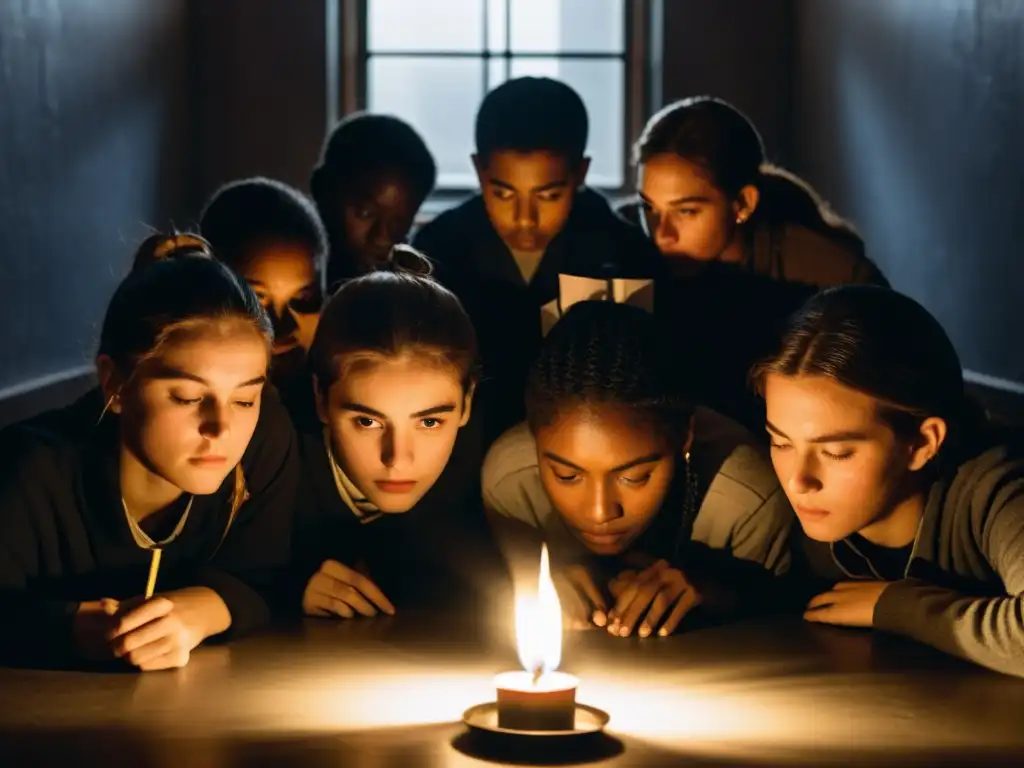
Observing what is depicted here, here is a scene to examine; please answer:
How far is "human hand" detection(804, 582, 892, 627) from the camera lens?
1968 millimetres

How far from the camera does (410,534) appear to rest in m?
2.32

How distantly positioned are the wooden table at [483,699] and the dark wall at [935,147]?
1.41 meters

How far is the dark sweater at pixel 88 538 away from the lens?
1.87m

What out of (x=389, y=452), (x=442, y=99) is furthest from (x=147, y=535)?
(x=442, y=99)

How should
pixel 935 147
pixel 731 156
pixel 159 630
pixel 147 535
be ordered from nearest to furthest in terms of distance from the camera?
pixel 159 630 → pixel 147 535 → pixel 731 156 → pixel 935 147

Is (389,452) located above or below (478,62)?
below

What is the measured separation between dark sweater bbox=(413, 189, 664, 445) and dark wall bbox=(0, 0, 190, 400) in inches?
34.6

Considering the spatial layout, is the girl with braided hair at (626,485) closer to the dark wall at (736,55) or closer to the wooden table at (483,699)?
the wooden table at (483,699)

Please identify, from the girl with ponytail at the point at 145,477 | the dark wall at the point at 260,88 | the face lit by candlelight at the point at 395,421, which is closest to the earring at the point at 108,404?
the girl with ponytail at the point at 145,477

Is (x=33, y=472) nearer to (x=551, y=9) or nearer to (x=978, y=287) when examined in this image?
(x=978, y=287)

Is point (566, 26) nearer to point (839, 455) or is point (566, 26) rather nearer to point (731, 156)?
point (731, 156)

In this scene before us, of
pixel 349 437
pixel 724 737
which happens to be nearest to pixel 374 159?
pixel 349 437

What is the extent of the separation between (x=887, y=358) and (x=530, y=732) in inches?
32.4

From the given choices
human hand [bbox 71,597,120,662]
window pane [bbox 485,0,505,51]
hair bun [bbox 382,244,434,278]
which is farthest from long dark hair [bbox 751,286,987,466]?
window pane [bbox 485,0,505,51]
